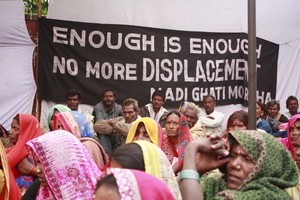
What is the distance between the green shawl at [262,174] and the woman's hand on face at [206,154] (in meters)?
0.08

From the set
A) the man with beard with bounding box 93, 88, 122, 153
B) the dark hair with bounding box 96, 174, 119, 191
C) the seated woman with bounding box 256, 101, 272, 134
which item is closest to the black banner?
the man with beard with bounding box 93, 88, 122, 153

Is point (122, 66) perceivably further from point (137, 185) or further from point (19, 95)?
point (137, 185)

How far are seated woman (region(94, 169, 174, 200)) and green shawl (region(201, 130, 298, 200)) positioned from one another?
631 millimetres

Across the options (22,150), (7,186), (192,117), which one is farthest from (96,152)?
(192,117)

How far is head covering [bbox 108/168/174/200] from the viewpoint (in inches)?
62.9

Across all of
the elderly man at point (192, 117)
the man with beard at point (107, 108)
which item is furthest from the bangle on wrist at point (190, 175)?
the man with beard at point (107, 108)

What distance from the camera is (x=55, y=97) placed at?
7.06 m

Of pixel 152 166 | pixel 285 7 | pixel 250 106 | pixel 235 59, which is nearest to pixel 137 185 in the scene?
pixel 152 166

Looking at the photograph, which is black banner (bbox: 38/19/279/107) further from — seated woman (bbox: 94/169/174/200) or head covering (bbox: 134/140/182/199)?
seated woman (bbox: 94/169/174/200)

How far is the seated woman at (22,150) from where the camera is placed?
4039 millimetres

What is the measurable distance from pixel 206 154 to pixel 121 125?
3.46m

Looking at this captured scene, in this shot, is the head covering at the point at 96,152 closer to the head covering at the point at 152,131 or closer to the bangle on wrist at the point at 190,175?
the head covering at the point at 152,131

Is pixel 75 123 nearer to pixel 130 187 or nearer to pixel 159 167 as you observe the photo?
pixel 159 167

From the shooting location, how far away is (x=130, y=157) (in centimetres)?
214
